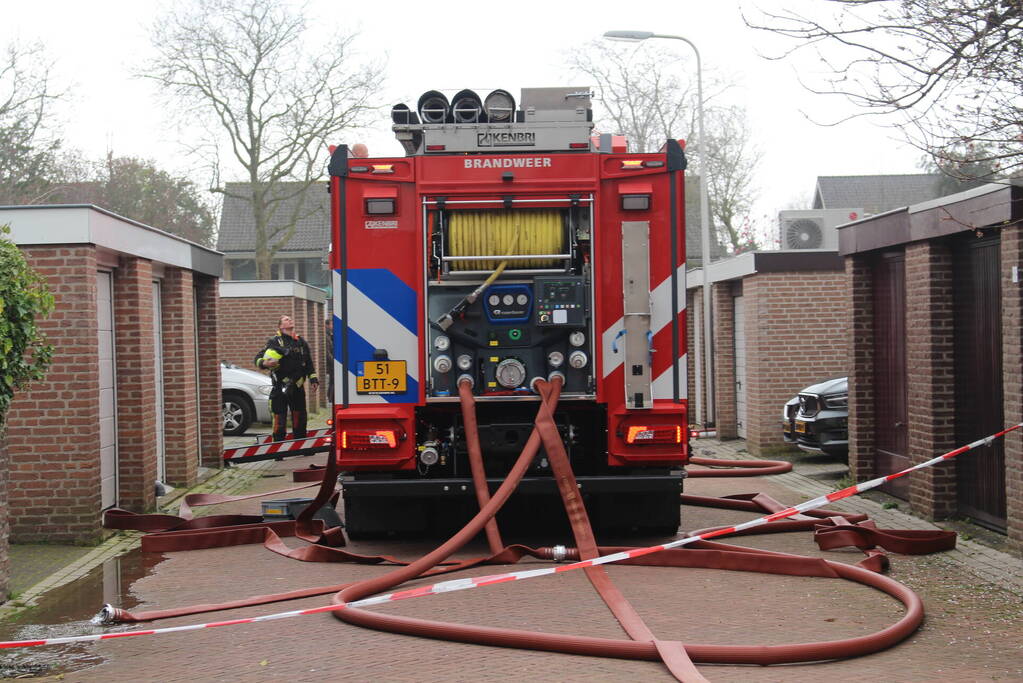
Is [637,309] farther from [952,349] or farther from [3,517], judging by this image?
[3,517]

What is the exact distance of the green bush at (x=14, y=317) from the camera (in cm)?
718

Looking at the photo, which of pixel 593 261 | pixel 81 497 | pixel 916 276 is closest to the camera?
pixel 593 261

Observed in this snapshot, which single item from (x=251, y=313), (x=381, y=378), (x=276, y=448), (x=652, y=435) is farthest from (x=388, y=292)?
(x=251, y=313)

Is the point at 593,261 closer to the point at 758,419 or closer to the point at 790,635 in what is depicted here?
the point at 790,635

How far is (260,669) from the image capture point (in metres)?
5.89

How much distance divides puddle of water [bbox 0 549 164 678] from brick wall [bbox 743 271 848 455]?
30.8ft

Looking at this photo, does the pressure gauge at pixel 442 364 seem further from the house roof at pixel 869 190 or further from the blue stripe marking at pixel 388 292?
the house roof at pixel 869 190

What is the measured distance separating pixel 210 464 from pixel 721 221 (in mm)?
37907

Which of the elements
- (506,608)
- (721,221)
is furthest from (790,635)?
(721,221)

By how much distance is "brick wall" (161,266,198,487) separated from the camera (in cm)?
1395

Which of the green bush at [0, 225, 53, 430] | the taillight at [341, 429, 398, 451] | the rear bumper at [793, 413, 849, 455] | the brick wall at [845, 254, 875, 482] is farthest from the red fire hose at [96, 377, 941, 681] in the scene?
the rear bumper at [793, 413, 849, 455]

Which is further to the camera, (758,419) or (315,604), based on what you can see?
(758,419)

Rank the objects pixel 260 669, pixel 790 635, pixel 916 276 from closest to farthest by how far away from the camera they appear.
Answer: pixel 260 669 → pixel 790 635 → pixel 916 276

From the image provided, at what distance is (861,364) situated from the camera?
1288cm
